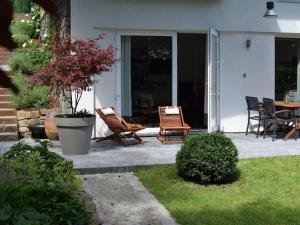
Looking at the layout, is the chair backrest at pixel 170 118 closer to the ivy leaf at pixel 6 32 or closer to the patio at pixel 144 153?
the patio at pixel 144 153

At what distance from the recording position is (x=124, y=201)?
5.63m

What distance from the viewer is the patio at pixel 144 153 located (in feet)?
24.5

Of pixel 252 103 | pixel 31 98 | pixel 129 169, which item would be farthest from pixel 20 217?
pixel 252 103

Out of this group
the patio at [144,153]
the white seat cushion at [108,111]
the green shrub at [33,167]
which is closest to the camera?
the green shrub at [33,167]

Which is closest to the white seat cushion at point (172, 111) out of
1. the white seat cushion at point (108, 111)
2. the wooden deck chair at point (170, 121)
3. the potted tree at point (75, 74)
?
the wooden deck chair at point (170, 121)

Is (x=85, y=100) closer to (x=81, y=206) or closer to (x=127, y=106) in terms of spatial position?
(x=127, y=106)

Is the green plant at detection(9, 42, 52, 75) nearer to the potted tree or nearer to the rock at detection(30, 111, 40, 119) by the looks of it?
the rock at detection(30, 111, 40, 119)

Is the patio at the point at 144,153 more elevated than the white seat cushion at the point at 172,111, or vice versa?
the white seat cushion at the point at 172,111

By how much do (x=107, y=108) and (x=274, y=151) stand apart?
3295 mm

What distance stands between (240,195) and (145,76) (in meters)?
5.82

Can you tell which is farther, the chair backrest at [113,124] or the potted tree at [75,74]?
the chair backrest at [113,124]

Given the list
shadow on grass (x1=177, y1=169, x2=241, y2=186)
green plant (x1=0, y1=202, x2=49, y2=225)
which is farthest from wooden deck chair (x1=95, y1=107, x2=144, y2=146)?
green plant (x1=0, y1=202, x2=49, y2=225)

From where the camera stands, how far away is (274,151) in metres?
8.90

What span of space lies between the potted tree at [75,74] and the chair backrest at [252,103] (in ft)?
12.3
